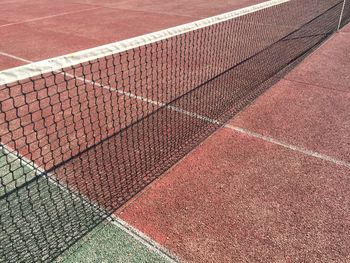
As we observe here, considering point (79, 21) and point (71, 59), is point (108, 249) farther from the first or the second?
point (79, 21)

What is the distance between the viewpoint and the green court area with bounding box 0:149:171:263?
4016 millimetres

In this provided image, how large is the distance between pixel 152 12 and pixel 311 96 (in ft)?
38.4

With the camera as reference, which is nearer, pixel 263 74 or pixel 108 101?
pixel 108 101

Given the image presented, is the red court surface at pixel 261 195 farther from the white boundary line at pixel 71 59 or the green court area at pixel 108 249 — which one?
the white boundary line at pixel 71 59

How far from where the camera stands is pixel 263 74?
30.2ft

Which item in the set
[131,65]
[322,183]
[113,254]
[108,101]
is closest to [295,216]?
[322,183]

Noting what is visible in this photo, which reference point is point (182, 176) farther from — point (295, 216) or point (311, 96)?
point (311, 96)

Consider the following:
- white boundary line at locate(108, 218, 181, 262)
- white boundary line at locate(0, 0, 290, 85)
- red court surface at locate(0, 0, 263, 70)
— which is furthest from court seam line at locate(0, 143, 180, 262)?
red court surface at locate(0, 0, 263, 70)

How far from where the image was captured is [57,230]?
4.33 m

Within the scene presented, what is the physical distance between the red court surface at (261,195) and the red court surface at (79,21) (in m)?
7.45

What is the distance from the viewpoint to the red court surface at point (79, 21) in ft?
40.6

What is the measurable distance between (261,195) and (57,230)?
2699mm

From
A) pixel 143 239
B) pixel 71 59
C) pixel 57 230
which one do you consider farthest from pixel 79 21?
pixel 143 239

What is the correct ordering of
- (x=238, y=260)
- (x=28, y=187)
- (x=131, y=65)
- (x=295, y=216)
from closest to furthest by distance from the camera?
(x=238, y=260)
(x=295, y=216)
(x=28, y=187)
(x=131, y=65)
